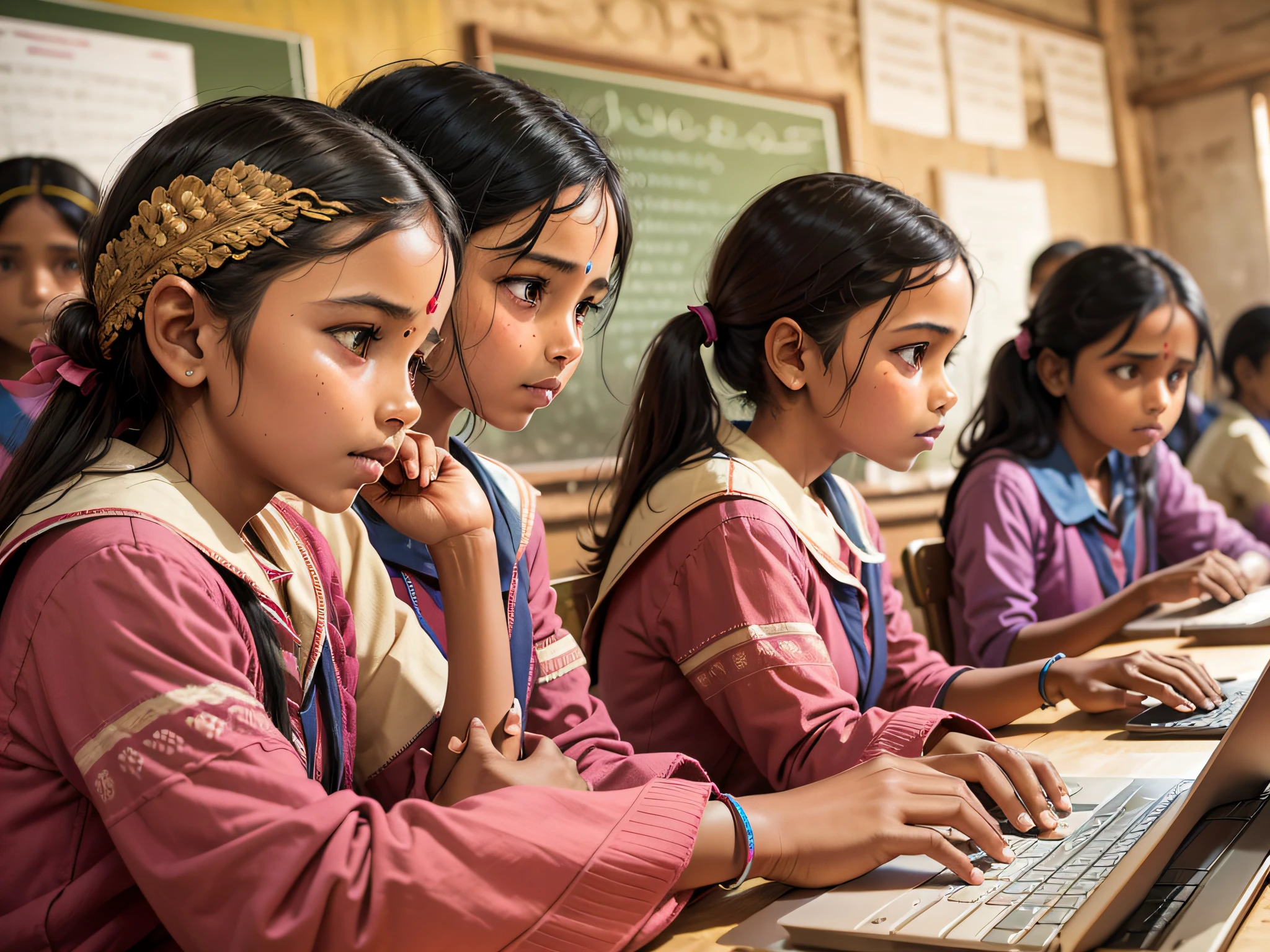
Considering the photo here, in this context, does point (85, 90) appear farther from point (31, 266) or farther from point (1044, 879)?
point (1044, 879)

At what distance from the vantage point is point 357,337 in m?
0.75

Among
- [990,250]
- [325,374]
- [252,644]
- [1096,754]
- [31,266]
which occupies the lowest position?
[1096,754]

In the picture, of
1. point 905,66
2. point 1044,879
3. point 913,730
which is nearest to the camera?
point 1044,879

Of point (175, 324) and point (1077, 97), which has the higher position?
point (1077, 97)

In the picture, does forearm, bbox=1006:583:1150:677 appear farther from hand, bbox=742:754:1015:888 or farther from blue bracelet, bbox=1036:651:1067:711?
hand, bbox=742:754:1015:888

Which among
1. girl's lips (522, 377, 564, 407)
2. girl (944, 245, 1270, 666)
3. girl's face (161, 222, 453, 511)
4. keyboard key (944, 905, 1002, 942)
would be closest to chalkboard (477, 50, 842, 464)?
girl (944, 245, 1270, 666)

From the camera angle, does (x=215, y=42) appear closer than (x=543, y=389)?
No

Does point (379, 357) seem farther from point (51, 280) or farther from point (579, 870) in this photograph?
point (51, 280)

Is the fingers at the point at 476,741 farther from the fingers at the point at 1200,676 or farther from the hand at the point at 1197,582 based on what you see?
the hand at the point at 1197,582

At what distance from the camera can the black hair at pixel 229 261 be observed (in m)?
0.74

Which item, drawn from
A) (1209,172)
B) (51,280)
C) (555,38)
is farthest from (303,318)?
(1209,172)

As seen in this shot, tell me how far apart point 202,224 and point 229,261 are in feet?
0.11

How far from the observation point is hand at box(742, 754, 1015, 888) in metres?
0.77

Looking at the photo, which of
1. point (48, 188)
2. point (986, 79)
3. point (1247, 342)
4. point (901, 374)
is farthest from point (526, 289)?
point (986, 79)
